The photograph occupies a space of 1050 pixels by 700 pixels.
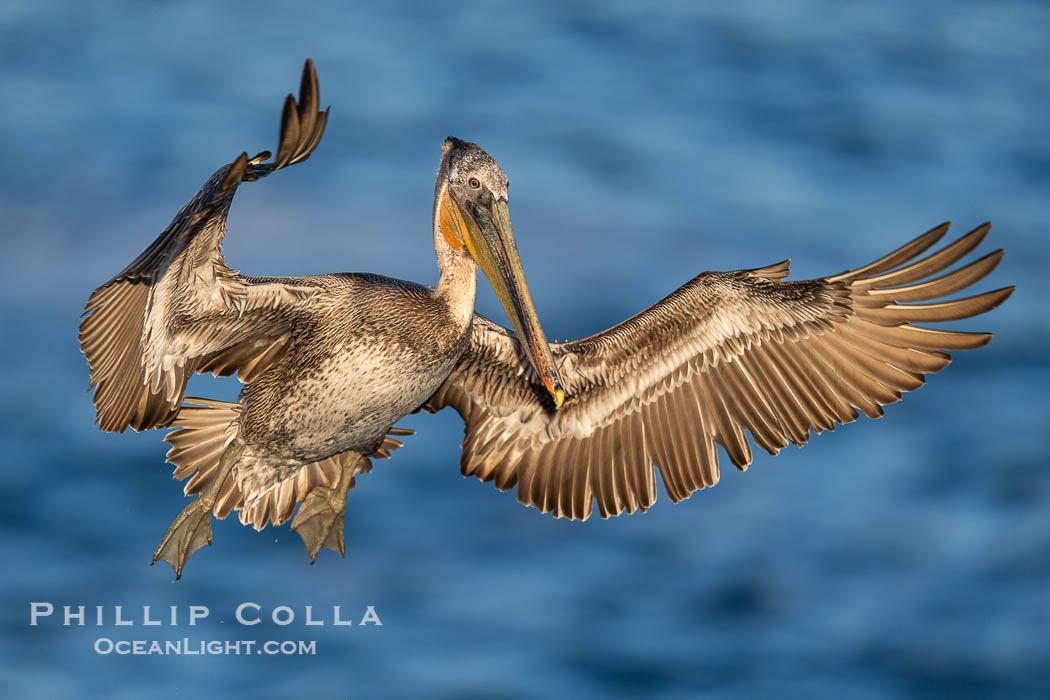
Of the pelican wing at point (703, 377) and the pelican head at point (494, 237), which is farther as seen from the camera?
the pelican wing at point (703, 377)

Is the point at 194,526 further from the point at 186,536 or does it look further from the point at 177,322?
the point at 177,322

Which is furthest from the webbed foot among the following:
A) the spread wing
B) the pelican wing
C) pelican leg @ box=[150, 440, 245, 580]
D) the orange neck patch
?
the orange neck patch

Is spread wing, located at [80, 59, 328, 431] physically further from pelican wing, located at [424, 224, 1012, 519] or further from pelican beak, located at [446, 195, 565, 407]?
pelican wing, located at [424, 224, 1012, 519]

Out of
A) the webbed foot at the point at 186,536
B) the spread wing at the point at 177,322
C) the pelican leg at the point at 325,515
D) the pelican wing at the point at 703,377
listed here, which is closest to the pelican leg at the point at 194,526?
the webbed foot at the point at 186,536

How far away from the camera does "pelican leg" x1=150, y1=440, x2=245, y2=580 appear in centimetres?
970

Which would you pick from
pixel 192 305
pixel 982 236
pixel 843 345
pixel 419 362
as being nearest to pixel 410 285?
pixel 419 362

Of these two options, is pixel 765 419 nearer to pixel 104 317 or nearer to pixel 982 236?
pixel 982 236

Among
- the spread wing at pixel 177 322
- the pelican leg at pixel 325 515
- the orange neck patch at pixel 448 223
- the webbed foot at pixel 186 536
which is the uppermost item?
the orange neck patch at pixel 448 223

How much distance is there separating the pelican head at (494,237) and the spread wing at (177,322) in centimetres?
111

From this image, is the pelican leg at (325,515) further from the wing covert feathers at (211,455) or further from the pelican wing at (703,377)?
the pelican wing at (703,377)

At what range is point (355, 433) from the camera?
9.43 metres

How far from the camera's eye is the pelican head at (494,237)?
916 cm

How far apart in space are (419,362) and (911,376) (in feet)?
10.5

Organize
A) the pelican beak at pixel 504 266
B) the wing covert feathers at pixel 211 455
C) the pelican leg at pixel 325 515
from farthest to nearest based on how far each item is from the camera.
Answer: the pelican leg at pixel 325 515 → the wing covert feathers at pixel 211 455 → the pelican beak at pixel 504 266
